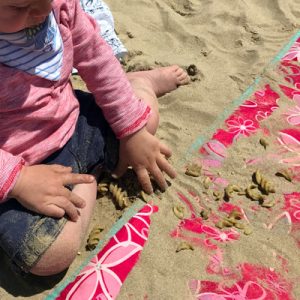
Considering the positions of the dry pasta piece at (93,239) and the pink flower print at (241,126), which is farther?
the pink flower print at (241,126)

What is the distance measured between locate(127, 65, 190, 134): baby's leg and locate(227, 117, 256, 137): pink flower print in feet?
0.97

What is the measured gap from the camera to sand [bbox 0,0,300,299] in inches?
58.8

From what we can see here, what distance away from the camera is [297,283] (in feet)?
4.81

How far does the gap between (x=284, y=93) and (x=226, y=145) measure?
0.40 meters

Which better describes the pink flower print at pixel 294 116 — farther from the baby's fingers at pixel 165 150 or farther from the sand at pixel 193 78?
the baby's fingers at pixel 165 150

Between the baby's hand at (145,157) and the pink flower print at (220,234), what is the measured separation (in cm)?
22

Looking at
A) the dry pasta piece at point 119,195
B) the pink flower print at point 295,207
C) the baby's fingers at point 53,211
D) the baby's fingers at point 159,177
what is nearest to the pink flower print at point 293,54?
the pink flower print at point 295,207

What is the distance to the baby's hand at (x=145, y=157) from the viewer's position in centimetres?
168

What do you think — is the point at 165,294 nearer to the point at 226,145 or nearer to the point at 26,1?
the point at 226,145

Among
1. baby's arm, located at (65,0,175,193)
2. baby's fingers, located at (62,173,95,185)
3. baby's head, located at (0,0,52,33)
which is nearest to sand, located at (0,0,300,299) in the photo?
baby's arm, located at (65,0,175,193)

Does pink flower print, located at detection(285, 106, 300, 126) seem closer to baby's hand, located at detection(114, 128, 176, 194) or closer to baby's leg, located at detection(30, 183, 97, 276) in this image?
baby's hand, located at detection(114, 128, 176, 194)

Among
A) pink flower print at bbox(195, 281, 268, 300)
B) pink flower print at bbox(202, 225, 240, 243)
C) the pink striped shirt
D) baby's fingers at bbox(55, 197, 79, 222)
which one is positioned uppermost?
the pink striped shirt

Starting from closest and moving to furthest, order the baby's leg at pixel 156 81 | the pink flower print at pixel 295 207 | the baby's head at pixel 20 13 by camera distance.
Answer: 1. the baby's head at pixel 20 13
2. the pink flower print at pixel 295 207
3. the baby's leg at pixel 156 81

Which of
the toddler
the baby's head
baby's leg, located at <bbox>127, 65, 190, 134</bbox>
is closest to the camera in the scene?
the baby's head
